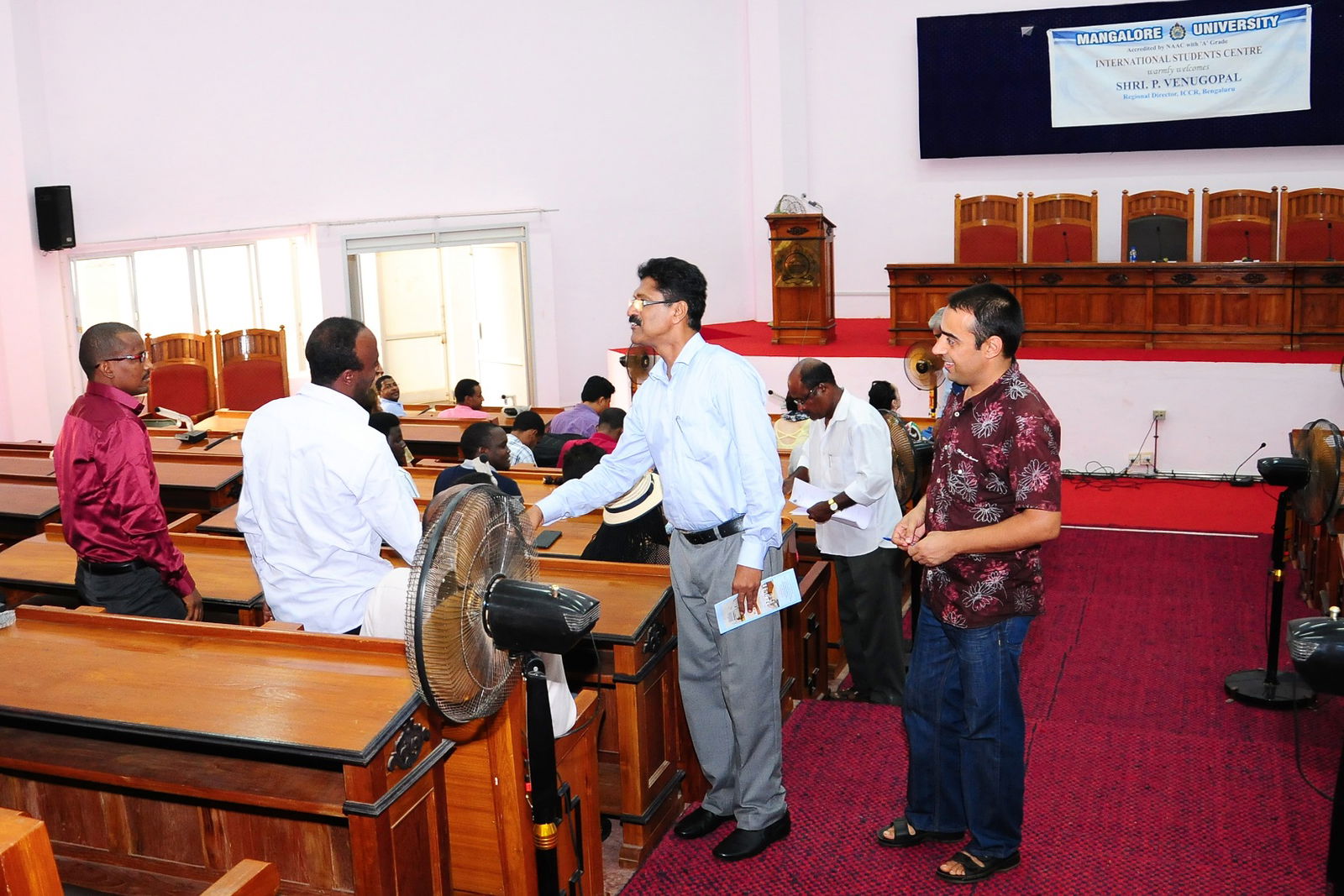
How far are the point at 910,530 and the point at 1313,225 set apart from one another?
25.6 feet

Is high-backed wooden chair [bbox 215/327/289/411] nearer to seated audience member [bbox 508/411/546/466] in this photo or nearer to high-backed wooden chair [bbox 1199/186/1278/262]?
seated audience member [bbox 508/411/546/466]

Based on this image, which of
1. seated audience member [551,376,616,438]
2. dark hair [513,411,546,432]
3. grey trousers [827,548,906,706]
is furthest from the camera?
seated audience member [551,376,616,438]

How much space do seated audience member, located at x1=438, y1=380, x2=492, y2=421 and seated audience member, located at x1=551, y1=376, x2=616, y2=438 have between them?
1.05 m

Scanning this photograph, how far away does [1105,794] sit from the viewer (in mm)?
3244

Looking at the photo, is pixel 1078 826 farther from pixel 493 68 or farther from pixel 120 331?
pixel 493 68

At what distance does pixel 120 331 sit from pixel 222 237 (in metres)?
8.21

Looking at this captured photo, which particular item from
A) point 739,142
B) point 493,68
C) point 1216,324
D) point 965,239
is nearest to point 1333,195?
point 1216,324

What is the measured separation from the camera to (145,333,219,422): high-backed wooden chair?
10.6m

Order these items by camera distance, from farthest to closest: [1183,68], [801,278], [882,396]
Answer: [1183,68]
[801,278]
[882,396]

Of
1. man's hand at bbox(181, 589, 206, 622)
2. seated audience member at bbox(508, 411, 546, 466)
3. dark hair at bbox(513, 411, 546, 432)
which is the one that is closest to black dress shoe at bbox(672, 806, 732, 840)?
man's hand at bbox(181, 589, 206, 622)

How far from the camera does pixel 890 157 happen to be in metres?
11.1

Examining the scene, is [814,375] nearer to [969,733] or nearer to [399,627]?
[969,733]

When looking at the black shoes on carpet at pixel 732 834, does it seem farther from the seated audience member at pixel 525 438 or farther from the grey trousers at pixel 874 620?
the seated audience member at pixel 525 438

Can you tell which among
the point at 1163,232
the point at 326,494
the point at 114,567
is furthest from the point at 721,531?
the point at 1163,232
